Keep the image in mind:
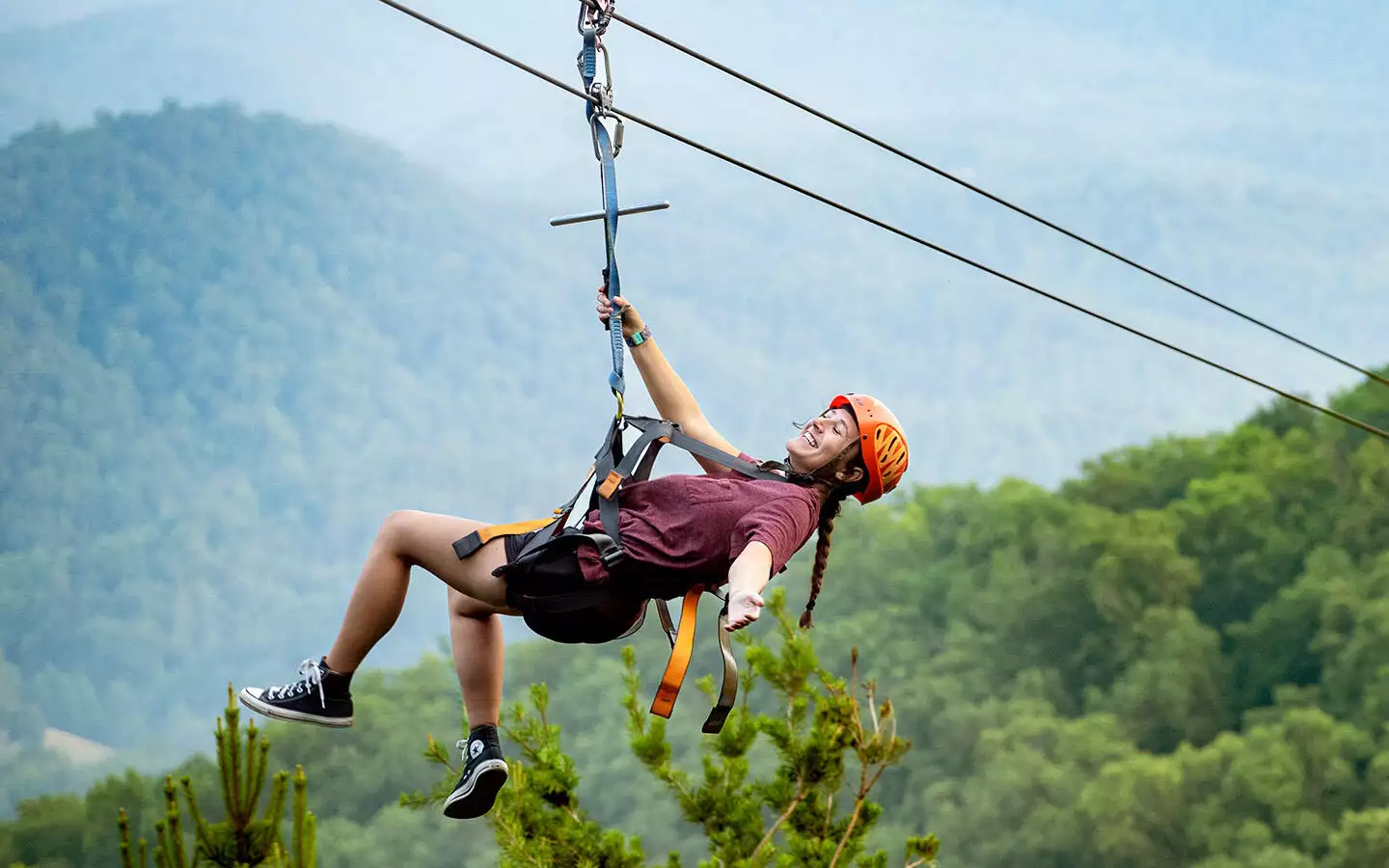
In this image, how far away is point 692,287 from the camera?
154ft

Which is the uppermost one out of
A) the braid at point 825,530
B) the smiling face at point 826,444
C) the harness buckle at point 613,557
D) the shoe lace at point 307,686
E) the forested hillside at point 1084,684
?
the forested hillside at point 1084,684

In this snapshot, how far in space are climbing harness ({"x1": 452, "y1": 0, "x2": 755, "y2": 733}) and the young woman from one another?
0.07ft

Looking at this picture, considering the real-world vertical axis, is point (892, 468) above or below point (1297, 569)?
below

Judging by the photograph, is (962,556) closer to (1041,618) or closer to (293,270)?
(1041,618)

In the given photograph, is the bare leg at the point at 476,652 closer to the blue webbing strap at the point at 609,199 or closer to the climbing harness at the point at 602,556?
the climbing harness at the point at 602,556

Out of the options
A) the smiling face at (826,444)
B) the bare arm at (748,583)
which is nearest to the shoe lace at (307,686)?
the bare arm at (748,583)

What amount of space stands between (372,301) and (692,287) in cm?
832

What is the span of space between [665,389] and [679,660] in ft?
2.58

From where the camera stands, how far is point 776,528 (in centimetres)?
343

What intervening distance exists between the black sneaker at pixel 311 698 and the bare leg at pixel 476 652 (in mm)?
252

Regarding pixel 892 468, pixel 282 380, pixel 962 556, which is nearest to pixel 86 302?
pixel 282 380

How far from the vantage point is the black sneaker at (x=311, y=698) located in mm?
3783

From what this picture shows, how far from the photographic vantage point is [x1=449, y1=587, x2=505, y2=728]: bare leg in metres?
3.85

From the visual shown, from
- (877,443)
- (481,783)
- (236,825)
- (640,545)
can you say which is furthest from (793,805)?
(640,545)
